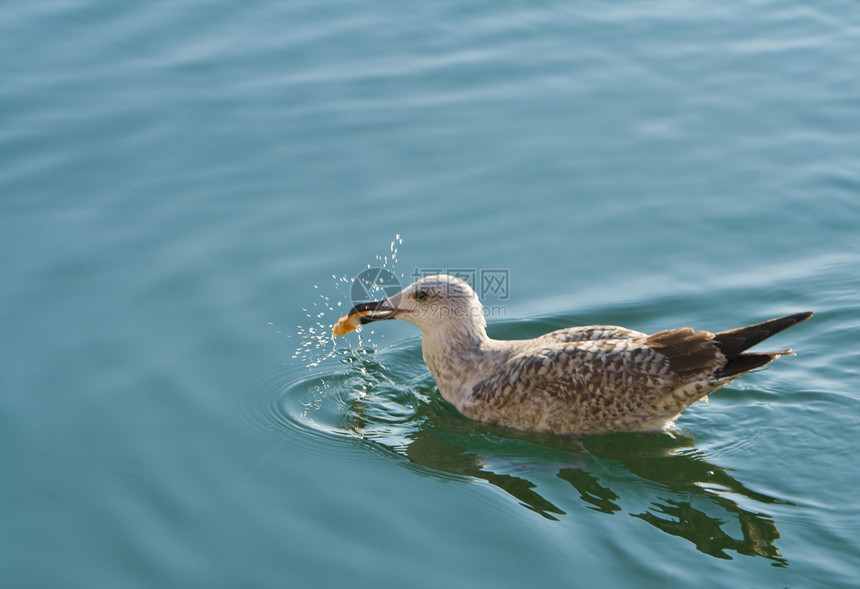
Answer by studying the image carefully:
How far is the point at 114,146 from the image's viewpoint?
964 centimetres

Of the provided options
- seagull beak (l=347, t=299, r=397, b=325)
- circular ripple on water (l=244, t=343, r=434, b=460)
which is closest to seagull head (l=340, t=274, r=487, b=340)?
seagull beak (l=347, t=299, r=397, b=325)

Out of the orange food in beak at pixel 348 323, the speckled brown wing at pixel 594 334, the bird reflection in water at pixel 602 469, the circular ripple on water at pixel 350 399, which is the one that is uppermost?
the orange food in beak at pixel 348 323

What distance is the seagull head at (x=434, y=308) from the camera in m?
7.08

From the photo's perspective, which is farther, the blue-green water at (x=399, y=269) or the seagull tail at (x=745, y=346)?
the seagull tail at (x=745, y=346)

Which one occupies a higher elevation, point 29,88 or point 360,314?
point 29,88

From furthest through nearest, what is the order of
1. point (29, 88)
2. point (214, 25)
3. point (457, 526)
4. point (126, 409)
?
1. point (214, 25)
2. point (29, 88)
3. point (126, 409)
4. point (457, 526)

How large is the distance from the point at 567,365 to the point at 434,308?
111 cm

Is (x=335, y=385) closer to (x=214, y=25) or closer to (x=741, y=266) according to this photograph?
(x=741, y=266)

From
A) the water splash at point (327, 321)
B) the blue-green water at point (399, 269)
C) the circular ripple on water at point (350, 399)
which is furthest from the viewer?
the water splash at point (327, 321)

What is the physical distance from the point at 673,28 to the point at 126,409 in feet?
27.4

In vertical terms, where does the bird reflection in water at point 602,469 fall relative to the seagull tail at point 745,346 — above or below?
below

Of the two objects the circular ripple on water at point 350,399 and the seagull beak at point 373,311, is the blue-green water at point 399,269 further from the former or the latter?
the seagull beak at point 373,311

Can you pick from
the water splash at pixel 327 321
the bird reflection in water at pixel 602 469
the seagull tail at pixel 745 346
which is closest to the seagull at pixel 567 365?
the seagull tail at pixel 745 346

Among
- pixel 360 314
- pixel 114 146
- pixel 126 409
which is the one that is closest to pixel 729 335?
pixel 360 314
